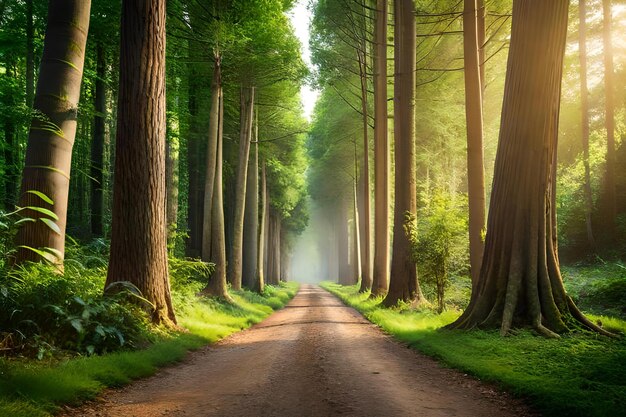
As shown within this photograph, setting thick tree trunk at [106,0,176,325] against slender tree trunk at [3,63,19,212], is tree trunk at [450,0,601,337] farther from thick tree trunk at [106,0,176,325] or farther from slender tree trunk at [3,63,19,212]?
slender tree trunk at [3,63,19,212]

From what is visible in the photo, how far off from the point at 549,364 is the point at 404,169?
9.79 meters

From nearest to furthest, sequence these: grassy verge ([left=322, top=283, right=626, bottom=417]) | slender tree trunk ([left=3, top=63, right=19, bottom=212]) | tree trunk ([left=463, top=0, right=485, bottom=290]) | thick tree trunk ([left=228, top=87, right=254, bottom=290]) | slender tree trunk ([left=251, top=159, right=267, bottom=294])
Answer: grassy verge ([left=322, top=283, right=626, bottom=417]) < tree trunk ([left=463, top=0, right=485, bottom=290]) < slender tree trunk ([left=3, top=63, right=19, bottom=212]) < thick tree trunk ([left=228, top=87, right=254, bottom=290]) < slender tree trunk ([left=251, top=159, right=267, bottom=294])

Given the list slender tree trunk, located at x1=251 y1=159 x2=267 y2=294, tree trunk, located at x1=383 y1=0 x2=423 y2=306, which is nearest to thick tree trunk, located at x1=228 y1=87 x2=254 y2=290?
slender tree trunk, located at x1=251 y1=159 x2=267 y2=294

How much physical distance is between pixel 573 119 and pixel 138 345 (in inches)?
1287

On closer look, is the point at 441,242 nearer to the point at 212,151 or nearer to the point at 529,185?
the point at 529,185

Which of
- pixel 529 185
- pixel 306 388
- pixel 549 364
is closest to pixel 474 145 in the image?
pixel 529 185

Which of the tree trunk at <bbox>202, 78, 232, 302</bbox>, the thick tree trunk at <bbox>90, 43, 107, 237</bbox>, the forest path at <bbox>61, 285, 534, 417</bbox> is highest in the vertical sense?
the thick tree trunk at <bbox>90, 43, 107, 237</bbox>

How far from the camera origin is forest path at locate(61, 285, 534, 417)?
427 cm

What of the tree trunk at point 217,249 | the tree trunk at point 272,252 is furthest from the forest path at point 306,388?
the tree trunk at point 272,252

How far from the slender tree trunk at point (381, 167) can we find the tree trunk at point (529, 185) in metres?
10.2

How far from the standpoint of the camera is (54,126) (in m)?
7.21

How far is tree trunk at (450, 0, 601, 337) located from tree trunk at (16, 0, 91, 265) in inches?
305

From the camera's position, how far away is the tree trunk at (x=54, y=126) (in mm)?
7090

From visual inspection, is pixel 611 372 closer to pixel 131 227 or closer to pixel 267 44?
pixel 131 227
